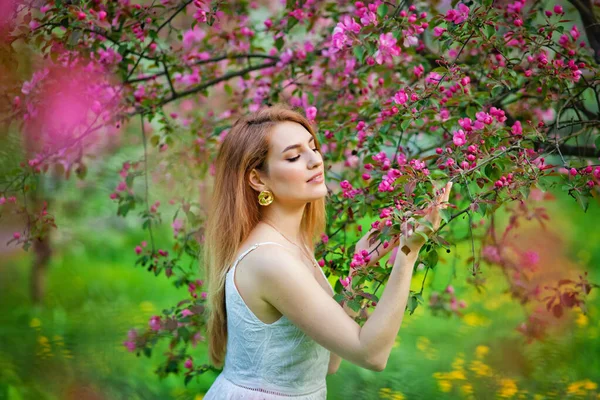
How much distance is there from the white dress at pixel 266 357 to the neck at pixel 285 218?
11 centimetres

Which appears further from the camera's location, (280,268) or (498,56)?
(498,56)

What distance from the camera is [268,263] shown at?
59.4 inches

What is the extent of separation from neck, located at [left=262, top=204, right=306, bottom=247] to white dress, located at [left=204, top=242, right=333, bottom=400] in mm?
105

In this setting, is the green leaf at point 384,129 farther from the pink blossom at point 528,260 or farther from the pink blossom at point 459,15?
the pink blossom at point 528,260

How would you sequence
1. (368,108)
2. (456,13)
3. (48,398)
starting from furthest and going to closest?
(48,398) → (368,108) → (456,13)

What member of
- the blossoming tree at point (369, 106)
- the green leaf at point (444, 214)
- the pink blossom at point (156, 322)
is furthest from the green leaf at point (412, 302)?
the pink blossom at point (156, 322)

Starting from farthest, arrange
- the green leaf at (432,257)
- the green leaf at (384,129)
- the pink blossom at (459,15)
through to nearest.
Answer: the green leaf at (384,129) → the pink blossom at (459,15) → the green leaf at (432,257)

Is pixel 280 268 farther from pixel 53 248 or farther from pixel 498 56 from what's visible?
pixel 53 248

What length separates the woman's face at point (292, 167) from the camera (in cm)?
159

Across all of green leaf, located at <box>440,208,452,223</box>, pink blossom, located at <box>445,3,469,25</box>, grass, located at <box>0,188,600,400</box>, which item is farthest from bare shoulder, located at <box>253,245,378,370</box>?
grass, located at <box>0,188,600,400</box>

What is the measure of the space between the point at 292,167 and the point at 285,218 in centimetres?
13

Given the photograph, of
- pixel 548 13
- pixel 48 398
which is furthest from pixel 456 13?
pixel 48 398

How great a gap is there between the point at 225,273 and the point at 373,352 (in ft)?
1.42

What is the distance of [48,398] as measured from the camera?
355 centimetres
